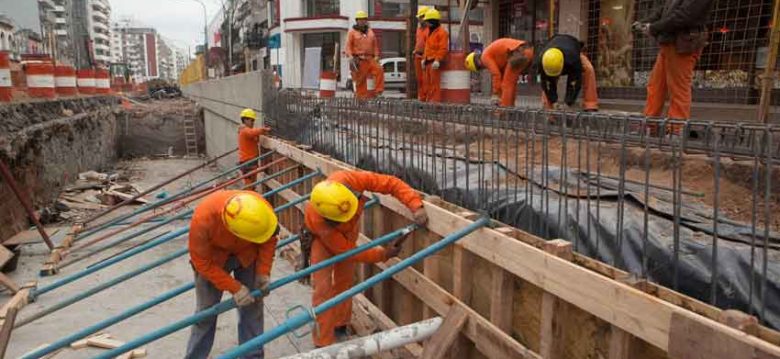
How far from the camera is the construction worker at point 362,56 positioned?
36.1 feet

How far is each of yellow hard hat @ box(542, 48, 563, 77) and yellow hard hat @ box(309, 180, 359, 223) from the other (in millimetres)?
3267

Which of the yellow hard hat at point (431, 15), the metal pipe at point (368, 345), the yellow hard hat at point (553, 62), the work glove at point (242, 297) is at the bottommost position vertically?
the metal pipe at point (368, 345)

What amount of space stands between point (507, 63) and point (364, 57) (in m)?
4.16

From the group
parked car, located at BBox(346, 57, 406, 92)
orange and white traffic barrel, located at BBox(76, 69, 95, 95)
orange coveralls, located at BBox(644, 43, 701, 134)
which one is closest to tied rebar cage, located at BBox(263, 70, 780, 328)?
orange coveralls, located at BBox(644, 43, 701, 134)

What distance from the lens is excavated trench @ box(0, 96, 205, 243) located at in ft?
31.6

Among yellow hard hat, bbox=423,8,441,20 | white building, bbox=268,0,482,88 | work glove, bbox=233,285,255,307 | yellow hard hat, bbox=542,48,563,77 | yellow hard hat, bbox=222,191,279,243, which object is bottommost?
work glove, bbox=233,285,255,307

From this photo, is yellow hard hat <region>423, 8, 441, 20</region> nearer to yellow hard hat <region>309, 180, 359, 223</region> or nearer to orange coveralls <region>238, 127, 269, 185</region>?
orange coveralls <region>238, 127, 269, 185</region>

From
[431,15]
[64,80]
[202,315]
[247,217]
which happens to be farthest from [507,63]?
[64,80]

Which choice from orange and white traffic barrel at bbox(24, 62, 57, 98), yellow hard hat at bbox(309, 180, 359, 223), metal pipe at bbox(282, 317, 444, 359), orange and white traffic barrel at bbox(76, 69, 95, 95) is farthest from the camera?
orange and white traffic barrel at bbox(76, 69, 95, 95)

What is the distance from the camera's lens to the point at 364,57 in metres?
11.0

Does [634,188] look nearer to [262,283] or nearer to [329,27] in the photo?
[262,283]

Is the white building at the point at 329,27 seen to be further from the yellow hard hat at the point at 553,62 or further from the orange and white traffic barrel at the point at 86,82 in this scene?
the yellow hard hat at the point at 553,62

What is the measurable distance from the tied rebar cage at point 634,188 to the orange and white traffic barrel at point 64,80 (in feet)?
43.8

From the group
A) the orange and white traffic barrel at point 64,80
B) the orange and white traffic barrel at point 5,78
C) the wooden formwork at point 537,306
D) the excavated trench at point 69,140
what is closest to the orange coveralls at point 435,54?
the wooden formwork at point 537,306
